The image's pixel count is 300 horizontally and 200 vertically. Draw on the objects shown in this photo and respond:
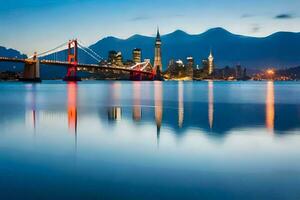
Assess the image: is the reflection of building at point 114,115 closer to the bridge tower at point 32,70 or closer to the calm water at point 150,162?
the calm water at point 150,162

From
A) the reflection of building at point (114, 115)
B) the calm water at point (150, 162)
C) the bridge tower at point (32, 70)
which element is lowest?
the calm water at point (150, 162)

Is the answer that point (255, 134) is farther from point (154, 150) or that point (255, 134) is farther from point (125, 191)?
point (125, 191)

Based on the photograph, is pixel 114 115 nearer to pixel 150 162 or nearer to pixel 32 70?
pixel 150 162

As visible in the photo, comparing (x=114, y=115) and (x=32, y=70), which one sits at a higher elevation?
(x=32, y=70)

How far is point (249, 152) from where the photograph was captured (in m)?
7.53

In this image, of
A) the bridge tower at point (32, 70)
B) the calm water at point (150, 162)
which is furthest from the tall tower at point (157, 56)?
the calm water at point (150, 162)

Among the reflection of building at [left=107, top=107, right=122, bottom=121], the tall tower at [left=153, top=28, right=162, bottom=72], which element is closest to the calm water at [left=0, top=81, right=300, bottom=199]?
the reflection of building at [left=107, top=107, right=122, bottom=121]

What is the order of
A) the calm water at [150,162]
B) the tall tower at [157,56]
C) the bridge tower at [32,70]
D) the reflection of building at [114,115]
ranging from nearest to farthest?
the calm water at [150,162]
the reflection of building at [114,115]
the bridge tower at [32,70]
the tall tower at [157,56]

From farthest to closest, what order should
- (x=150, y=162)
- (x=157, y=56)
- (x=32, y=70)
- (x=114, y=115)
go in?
(x=157, y=56), (x=32, y=70), (x=114, y=115), (x=150, y=162)

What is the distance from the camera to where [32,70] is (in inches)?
2579

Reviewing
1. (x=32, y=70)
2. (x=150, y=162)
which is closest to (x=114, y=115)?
(x=150, y=162)

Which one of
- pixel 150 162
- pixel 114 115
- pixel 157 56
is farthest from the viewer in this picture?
pixel 157 56

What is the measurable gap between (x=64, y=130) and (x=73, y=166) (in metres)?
4.73

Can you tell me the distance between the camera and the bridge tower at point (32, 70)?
205 ft
